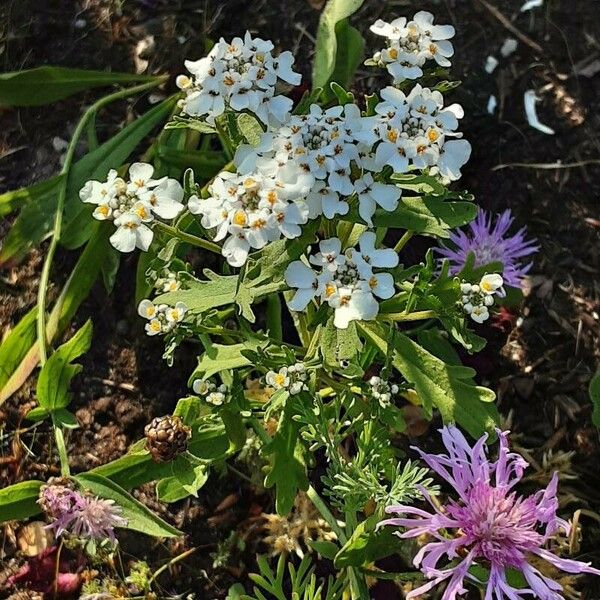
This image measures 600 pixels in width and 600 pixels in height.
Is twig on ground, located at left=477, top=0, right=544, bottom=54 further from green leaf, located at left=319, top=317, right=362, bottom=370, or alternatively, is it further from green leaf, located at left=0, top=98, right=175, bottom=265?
green leaf, located at left=319, top=317, right=362, bottom=370

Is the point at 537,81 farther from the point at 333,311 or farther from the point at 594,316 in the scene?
the point at 333,311

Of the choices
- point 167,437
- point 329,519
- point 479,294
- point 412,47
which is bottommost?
point 329,519

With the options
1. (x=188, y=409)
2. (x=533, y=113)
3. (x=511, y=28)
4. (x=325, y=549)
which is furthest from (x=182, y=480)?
(x=511, y=28)

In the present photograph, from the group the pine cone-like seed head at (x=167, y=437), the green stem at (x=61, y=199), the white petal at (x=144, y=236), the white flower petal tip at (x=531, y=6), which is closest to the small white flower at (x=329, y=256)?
the white petal at (x=144, y=236)

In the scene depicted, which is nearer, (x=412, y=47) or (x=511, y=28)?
(x=412, y=47)

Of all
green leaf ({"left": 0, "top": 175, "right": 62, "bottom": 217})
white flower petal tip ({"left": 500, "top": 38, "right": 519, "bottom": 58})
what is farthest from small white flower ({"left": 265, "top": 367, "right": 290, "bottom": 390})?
white flower petal tip ({"left": 500, "top": 38, "right": 519, "bottom": 58})

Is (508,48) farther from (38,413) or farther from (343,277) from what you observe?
(38,413)

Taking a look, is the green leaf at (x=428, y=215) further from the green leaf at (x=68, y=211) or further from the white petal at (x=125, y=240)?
the green leaf at (x=68, y=211)

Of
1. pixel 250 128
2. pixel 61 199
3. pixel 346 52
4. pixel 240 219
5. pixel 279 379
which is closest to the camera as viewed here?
pixel 240 219
